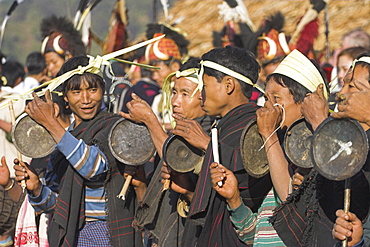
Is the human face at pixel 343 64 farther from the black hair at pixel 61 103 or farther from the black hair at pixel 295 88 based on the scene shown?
the black hair at pixel 295 88

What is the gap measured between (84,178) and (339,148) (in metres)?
2.16

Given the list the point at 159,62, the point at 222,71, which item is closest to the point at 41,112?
the point at 222,71

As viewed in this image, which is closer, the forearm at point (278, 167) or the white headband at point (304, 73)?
the forearm at point (278, 167)

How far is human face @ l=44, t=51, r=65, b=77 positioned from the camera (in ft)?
29.3

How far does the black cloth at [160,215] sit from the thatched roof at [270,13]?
19.4 ft

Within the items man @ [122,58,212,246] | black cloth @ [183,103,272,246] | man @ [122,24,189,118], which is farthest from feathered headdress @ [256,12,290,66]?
black cloth @ [183,103,272,246]

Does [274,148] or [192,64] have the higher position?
[192,64]

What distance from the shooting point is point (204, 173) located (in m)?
4.08

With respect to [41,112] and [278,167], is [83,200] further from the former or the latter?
[278,167]

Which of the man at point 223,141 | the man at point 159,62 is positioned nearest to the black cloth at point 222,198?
the man at point 223,141

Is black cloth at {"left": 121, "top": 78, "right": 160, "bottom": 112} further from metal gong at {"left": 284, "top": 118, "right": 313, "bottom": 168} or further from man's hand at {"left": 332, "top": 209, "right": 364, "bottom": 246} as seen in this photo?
man's hand at {"left": 332, "top": 209, "right": 364, "bottom": 246}

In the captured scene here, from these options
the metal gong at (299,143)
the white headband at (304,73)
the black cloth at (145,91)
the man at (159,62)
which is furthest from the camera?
the man at (159,62)

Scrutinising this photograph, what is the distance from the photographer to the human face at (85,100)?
196 inches

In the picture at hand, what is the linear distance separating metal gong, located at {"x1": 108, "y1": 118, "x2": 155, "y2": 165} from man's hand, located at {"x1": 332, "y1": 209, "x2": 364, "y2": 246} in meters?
1.73
